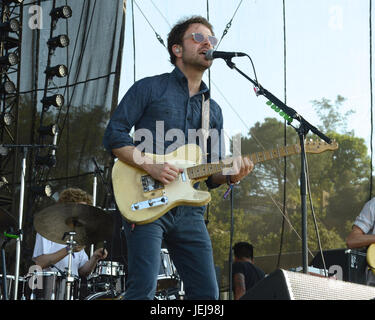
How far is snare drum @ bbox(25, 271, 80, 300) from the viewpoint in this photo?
468 centimetres

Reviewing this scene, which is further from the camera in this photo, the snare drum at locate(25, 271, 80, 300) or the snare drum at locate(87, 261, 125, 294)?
the snare drum at locate(87, 261, 125, 294)

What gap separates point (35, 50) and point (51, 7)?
26.1 inches

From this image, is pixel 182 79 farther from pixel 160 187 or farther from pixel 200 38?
pixel 160 187

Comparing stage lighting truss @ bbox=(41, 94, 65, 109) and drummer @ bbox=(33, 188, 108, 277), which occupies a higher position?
stage lighting truss @ bbox=(41, 94, 65, 109)

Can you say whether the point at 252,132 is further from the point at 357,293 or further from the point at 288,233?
the point at 357,293

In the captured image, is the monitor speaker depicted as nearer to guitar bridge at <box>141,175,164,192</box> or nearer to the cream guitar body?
the cream guitar body

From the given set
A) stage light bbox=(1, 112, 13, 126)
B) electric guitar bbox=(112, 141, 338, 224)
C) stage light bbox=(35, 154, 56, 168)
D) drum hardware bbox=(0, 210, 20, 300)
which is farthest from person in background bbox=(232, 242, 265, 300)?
stage light bbox=(1, 112, 13, 126)

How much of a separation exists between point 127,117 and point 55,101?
4909 mm

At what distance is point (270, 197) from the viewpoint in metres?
8.00

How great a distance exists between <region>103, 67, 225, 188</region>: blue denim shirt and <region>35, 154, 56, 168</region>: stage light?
464 cm

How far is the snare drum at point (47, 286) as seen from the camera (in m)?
4.68

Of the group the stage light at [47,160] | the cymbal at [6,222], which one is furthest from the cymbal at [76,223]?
the stage light at [47,160]

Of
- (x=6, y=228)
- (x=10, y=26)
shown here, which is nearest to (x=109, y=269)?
(x=6, y=228)

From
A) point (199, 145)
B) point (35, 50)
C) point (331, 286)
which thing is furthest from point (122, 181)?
point (35, 50)
